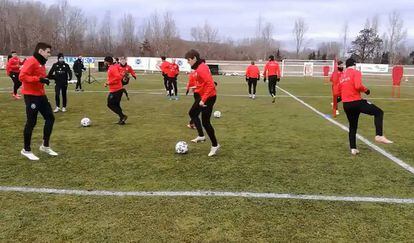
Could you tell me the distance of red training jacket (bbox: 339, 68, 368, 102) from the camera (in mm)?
7953

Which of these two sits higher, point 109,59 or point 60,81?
point 109,59

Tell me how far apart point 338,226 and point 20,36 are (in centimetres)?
8903

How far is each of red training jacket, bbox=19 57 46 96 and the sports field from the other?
1.25m

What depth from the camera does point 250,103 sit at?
1820cm

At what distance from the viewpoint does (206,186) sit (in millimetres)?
6039

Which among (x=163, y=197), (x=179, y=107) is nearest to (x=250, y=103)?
(x=179, y=107)

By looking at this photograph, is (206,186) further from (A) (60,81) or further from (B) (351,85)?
(A) (60,81)

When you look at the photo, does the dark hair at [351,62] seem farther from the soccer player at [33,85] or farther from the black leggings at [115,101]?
the black leggings at [115,101]

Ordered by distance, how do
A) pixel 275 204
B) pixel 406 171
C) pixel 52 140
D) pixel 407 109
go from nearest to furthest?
pixel 275 204
pixel 406 171
pixel 52 140
pixel 407 109

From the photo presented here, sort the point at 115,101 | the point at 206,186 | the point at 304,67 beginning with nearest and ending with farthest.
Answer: the point at 206,186 → the point at 115,101 → the point at 304,67

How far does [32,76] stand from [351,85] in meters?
A: 5.92

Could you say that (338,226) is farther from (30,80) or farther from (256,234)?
(30,80)

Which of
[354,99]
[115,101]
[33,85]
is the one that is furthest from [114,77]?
[354,99]

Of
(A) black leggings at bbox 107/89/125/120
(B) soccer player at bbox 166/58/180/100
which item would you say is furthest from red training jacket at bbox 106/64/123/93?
(B) soccer player at bbox 166/58/180/100
